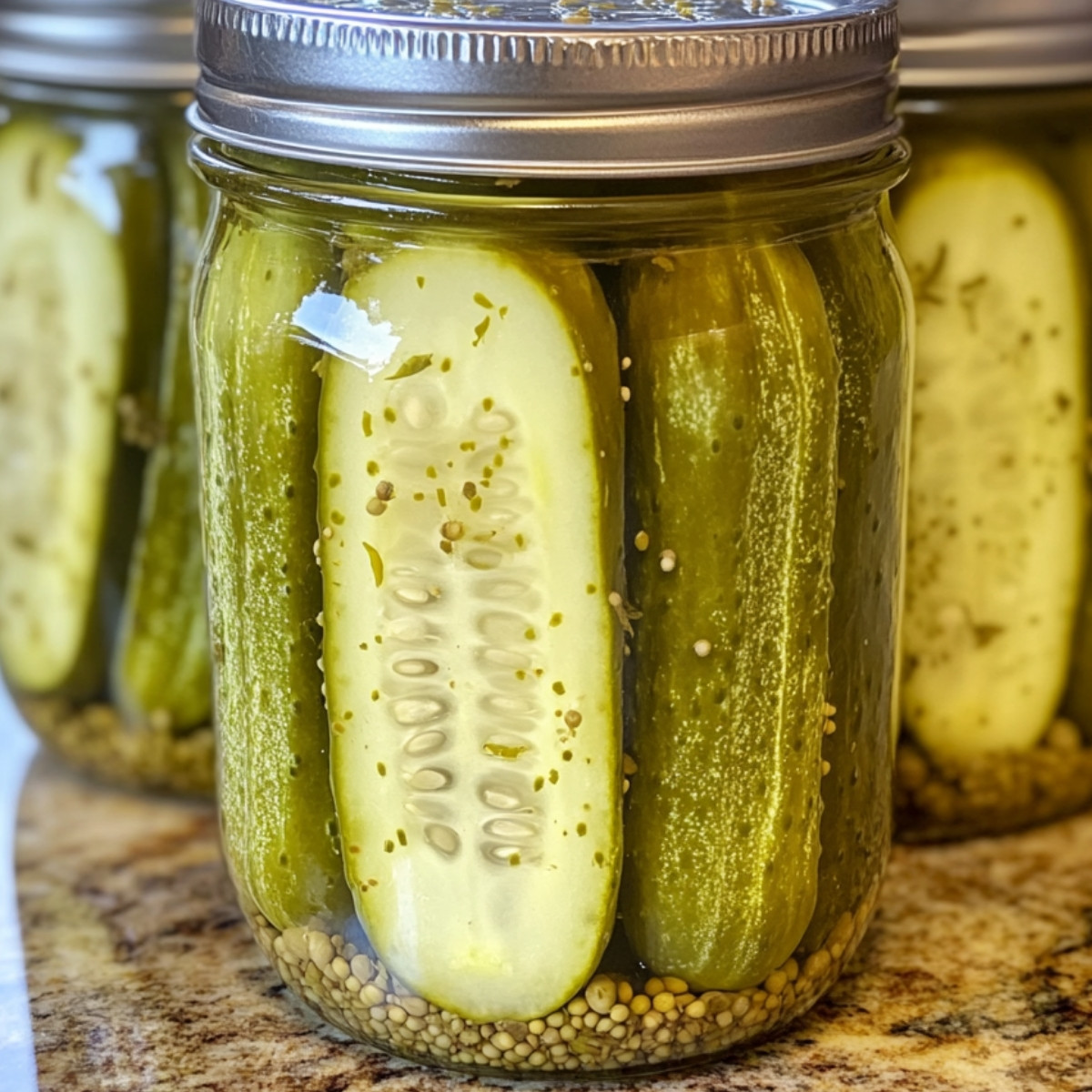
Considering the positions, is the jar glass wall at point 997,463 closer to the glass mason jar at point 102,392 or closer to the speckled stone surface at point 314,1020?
the speckled stone surface at point 314,1020

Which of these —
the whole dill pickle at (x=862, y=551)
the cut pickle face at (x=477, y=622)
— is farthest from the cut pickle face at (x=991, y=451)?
the cut pickle face at (x=477, y=622)

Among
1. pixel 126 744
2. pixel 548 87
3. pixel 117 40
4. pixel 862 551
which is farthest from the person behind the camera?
pixel 126 744

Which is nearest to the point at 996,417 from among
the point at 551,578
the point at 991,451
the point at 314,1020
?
the point at 991,451

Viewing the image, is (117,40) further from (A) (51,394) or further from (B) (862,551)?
(B) (862,551)

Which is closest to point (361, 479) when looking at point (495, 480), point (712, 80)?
point (495, 480)

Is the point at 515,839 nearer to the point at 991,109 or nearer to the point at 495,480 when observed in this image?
the point at 495,480

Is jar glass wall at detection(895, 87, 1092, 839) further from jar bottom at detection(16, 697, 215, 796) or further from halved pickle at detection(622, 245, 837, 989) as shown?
jar bottom at detection(16, 697, 215, 796)

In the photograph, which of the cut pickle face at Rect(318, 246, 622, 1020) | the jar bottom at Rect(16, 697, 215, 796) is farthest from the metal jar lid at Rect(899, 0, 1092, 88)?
the jar bottom at Rect(16, 697, 215, 796)
